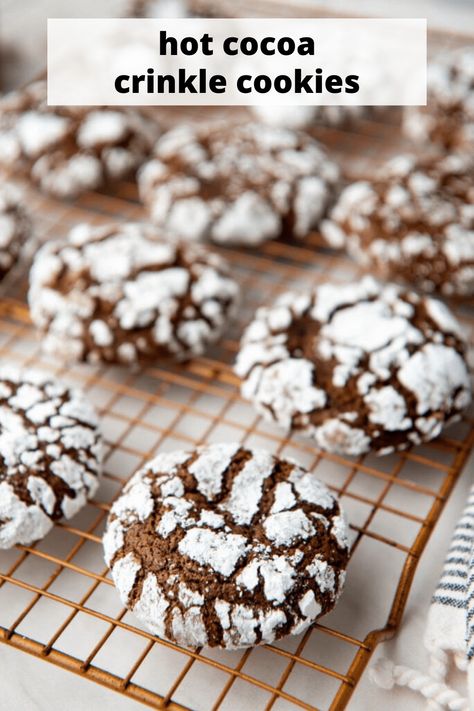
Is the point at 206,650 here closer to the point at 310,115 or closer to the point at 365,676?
the point at 365,676

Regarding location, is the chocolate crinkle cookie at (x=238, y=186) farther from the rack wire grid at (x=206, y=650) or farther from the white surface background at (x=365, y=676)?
the white surface background at (x=365, y=676)

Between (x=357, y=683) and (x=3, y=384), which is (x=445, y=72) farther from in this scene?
(x=357, y=683)

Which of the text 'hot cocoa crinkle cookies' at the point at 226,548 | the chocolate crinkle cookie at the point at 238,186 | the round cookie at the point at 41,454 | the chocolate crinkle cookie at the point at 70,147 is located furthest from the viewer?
the chocolate crinkle cookie at the point at 70,147

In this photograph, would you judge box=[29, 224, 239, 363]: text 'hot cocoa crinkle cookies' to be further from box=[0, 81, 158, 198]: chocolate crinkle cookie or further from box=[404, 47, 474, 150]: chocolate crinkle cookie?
box=[404, 47, 474, 150]: chocolate crinkle cookie

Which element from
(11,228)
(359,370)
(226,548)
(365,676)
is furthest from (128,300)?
(365,676)

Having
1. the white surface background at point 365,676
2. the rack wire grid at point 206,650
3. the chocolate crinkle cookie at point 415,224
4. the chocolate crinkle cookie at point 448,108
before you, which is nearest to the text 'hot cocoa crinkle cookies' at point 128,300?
the rack wire grid at point 206,650

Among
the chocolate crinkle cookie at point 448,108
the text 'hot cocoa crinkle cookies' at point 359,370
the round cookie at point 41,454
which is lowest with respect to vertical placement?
the round cookie at point 41,454

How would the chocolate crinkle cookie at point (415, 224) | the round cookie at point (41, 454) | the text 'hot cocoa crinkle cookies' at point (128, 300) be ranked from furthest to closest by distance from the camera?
the chocolate crinkle cookie at point (415, 224) < the text 'hot cocoa crinkle cookies' at point (128, 300) < the round cookie at point (41, 454)

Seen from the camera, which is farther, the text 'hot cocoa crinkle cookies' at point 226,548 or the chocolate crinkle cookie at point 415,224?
the chocolate crinkle cookie at point 415,224

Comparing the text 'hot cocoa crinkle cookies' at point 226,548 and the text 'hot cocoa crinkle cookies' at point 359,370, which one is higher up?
the text 'hot cocoa crinkle cookies' at point 359,370
